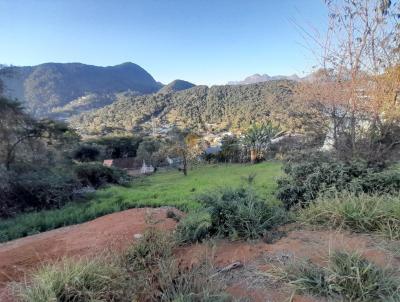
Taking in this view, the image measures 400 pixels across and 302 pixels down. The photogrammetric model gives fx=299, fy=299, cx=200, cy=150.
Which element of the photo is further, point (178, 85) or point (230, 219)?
point (178, 85)

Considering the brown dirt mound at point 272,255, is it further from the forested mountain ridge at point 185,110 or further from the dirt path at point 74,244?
the forested mountain ridge at point 185,110

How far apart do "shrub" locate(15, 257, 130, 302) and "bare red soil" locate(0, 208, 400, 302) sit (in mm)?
575

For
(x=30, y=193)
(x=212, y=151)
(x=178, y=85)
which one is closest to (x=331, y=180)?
(x=30, y=193)

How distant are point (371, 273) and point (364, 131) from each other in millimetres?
4945

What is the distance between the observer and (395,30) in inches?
255

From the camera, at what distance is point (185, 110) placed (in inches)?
2872

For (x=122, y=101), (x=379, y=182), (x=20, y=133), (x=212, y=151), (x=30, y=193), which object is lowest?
(x=212, y=151)

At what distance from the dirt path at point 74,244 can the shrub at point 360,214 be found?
219 centimetres

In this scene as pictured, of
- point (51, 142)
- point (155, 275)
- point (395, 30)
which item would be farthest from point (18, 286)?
point (51, 142)

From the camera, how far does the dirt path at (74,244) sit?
355 cm

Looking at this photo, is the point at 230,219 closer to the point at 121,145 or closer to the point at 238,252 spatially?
the point at 238,252

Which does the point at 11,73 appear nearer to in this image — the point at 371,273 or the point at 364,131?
the point at 364,131

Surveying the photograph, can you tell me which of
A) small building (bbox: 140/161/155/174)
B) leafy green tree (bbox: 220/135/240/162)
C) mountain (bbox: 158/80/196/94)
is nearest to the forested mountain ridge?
leafy green tree (bbox: 220/135/240/162)

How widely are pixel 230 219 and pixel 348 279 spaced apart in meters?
1.77
